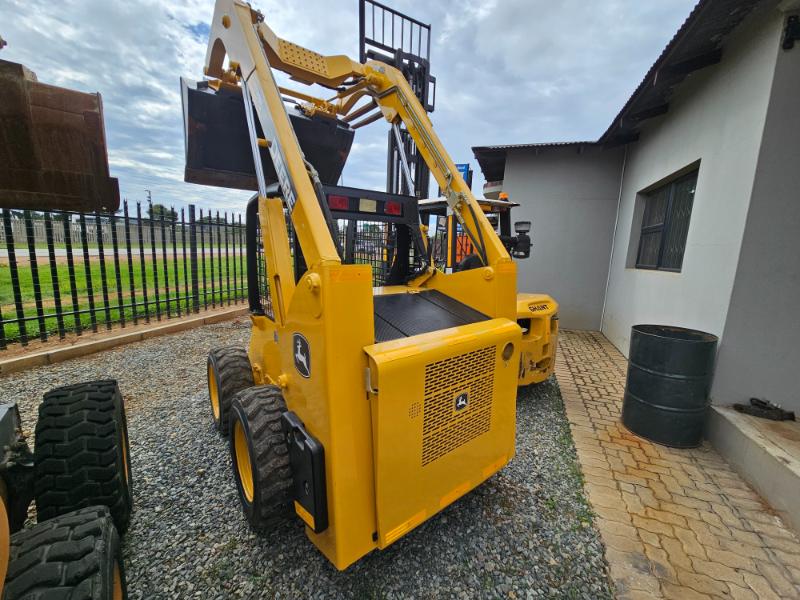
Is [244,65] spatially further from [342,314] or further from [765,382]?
[765,382]

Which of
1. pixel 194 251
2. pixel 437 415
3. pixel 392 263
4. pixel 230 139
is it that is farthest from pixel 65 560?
pixel 194 251

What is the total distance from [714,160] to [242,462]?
5.48 meters

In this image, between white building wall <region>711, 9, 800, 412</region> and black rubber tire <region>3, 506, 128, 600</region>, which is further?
white building wall <region>711, 9, 800, 412</region>

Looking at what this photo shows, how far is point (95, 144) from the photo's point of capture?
999mm

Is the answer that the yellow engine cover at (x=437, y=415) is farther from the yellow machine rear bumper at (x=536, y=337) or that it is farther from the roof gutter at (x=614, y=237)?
the roof gutter at (x=614, y=237)

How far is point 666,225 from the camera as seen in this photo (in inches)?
217

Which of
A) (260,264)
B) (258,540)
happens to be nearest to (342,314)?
(258,540)

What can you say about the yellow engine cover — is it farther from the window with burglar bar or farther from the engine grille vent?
the window with burglar bar

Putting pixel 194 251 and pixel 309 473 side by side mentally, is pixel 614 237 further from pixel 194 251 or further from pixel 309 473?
pixel 194 251

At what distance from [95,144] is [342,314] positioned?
3.23 ft

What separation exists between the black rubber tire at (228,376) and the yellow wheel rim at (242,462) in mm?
725

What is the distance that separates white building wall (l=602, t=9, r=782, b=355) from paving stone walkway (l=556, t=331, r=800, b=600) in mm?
1438

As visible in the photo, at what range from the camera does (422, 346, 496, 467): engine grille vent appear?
5.99 feet

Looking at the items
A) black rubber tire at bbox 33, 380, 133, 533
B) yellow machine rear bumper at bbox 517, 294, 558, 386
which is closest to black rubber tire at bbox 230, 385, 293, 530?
black rubber tire at bbox 33, 380, 133, 533
